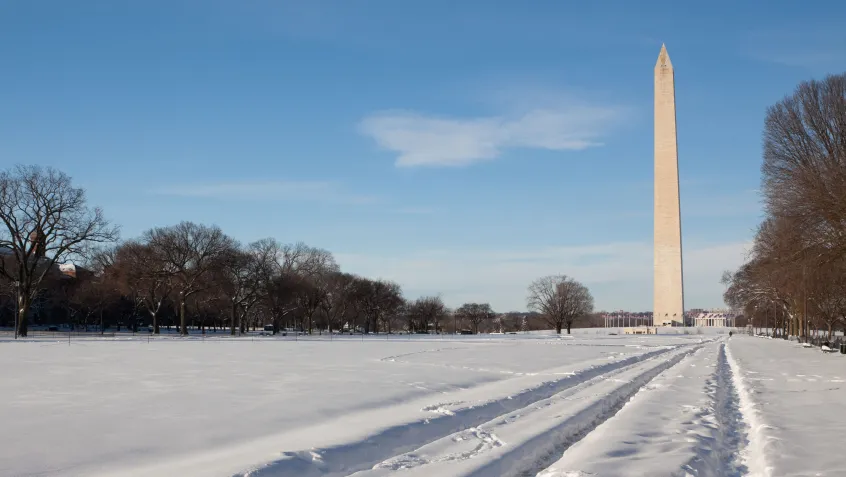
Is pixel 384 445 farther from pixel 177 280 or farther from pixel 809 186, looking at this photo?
pixel 177 280

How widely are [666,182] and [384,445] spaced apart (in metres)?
64.8

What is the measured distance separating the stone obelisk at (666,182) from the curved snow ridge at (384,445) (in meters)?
58.3

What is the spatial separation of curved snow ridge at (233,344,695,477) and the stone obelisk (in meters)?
58.3

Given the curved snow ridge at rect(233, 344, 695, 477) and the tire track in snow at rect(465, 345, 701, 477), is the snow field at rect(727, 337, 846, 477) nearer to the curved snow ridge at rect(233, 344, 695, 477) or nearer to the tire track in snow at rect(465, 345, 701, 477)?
the tire track in snow at rect(465, 345, 701, 477)

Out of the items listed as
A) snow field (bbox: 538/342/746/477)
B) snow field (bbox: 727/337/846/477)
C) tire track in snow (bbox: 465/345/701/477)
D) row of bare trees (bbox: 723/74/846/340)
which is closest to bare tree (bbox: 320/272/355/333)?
row of bare trees (bbox: 723/74/846/340)

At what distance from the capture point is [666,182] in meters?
70.8

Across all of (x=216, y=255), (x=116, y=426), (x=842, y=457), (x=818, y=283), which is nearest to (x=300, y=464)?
(x=116, y=426)

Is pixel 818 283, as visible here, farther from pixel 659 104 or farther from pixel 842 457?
pixel 659 104

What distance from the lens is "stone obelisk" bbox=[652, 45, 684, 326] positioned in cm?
7000

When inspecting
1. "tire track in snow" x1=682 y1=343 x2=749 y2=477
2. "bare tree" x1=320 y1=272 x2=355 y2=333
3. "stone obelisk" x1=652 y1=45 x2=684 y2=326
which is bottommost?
"tire track in snow" x1=682 y1=343 x2=749 y2=477

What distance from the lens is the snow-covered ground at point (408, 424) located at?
9.23m

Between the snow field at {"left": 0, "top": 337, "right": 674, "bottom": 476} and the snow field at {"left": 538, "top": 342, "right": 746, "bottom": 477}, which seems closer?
the snow field at {"left": 538, "top": 342, "right": 746, "bottom": 477}

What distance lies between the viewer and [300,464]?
9.10 m

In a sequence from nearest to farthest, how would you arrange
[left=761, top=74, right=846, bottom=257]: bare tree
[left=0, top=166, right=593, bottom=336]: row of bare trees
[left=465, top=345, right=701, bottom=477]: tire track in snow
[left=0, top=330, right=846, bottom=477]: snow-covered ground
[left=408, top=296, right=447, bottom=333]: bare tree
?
[left=465, top=345, right=701, bottom=477]: tire track in snow → [left=0, top=330, right=846, bottom=477]: snow-covered ground → [left=761, top=74, right=846, bottom=257]: bare tree → [left=0, top=166, right=593, bottom=336]: row of bare trees → [left=408, top=296, right=447, bottom=333]: bare tree
